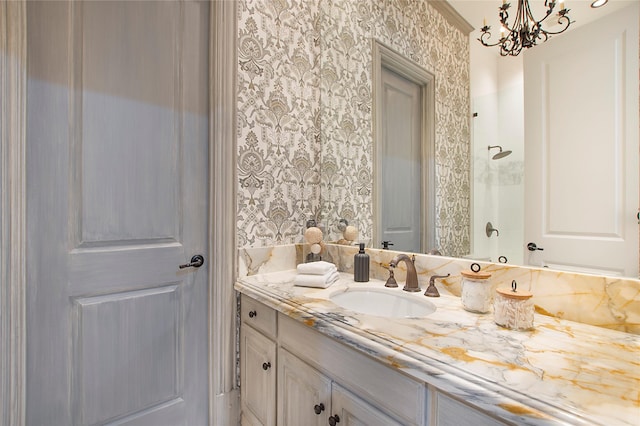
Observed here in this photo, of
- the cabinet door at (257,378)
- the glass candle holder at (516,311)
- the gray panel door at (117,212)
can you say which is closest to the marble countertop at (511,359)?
the glass candle holder at (516,311)

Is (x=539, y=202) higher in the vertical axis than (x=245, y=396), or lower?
higher

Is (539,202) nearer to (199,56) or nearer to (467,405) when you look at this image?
(467,405)

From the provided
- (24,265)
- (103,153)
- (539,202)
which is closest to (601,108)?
(539,202)

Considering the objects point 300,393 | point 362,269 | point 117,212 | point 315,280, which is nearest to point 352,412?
point 300,393

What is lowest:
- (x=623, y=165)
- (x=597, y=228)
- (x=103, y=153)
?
(x=597, y=228)

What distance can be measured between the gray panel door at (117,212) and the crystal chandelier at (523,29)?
4.26 feet

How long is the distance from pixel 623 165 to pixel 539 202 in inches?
8.2

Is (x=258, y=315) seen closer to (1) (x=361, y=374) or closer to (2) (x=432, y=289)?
(1) (x=361, y=374)

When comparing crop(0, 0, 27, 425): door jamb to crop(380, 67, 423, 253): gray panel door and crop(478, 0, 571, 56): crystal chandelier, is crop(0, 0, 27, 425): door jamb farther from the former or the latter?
crop(478, 0, 571, 56): crystal chandelier

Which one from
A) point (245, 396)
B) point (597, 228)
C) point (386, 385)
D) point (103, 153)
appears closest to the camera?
point (386, 385)

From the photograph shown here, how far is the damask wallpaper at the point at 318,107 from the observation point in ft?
4.23

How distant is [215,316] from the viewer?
1.45 metres

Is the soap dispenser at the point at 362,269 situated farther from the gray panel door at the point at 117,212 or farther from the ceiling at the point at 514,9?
the ceiling at the point at 514,9

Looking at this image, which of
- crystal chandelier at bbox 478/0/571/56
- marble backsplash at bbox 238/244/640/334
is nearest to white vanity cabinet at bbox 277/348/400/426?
marble backsplash at bbox 238/244/640/334
